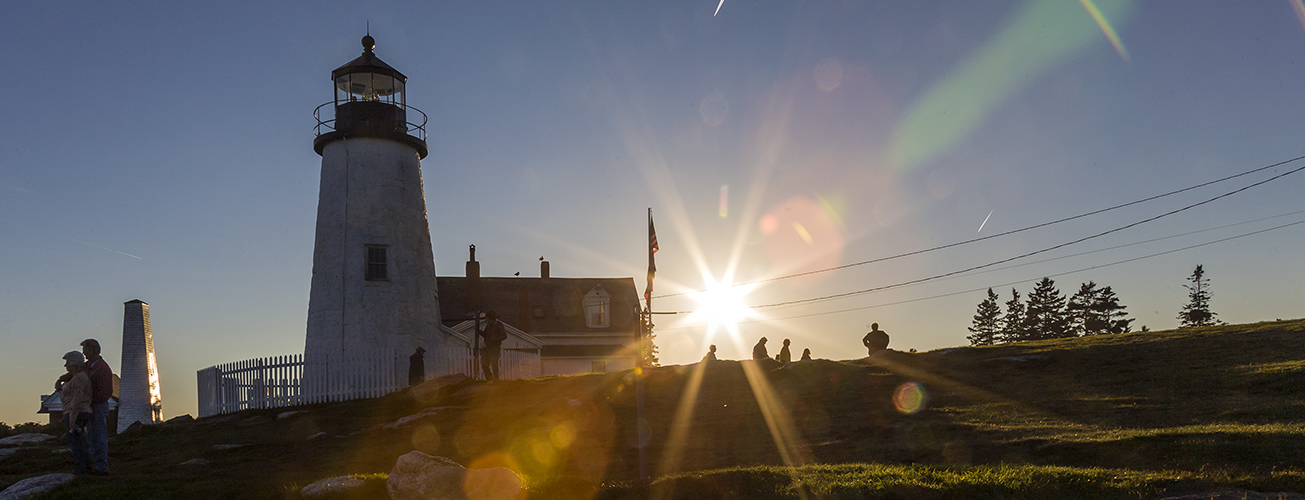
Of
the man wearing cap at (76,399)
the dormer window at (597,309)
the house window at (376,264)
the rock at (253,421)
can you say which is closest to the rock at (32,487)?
the man wearing cap at (76,399)

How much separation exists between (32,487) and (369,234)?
1711 centimetres

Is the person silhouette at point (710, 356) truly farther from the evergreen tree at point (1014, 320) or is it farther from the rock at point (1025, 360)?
the evergreen tree at point (1014, 320)

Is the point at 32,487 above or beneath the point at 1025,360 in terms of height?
beneath

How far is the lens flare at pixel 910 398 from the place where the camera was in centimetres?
1788

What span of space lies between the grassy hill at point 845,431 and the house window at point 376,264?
441cm

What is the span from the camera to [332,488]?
11516 mm

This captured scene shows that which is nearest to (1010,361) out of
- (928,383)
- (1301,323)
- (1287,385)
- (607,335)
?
(928,383)

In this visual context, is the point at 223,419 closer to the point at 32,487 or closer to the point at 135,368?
the point at 135,368

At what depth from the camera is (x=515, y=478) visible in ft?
37.5

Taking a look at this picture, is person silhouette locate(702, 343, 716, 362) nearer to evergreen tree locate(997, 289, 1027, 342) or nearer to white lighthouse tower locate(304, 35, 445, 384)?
white lighthouse tower locate(304, 35, 445, 384)

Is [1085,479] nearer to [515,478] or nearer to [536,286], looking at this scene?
[515,478]

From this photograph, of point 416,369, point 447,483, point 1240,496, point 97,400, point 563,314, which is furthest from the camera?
point 563,314

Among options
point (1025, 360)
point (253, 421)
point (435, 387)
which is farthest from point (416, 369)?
point (1025, 360)

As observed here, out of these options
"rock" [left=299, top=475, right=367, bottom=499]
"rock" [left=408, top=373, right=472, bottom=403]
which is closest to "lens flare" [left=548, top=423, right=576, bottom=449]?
"rock" [left=299, top=475, right=367, bottom=499]
